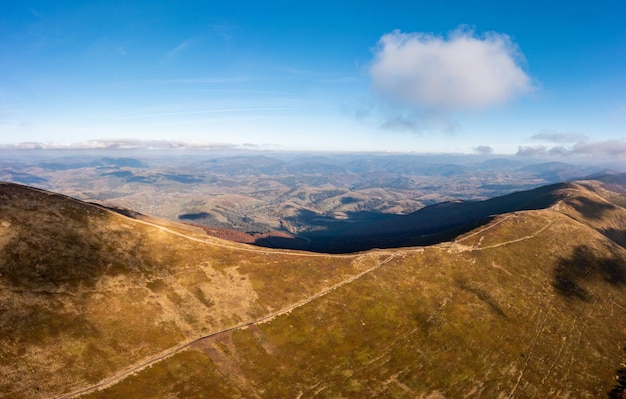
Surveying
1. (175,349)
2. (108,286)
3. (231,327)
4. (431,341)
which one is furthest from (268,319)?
(431,341)

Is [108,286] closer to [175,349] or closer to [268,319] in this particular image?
[175,349]

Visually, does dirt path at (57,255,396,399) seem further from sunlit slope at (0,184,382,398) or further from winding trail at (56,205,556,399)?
sunlit slope at (0,184,382,398)

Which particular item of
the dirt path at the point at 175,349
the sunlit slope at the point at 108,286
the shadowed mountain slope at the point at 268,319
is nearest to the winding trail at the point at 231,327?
the dirt path at the point at 175,349

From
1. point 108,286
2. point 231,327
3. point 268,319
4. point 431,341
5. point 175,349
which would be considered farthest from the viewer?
point 431,341

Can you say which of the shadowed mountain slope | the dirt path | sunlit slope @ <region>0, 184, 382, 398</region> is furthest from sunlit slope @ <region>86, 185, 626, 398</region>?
sunlit slope @ <region>0, 184, 382, 398</region>

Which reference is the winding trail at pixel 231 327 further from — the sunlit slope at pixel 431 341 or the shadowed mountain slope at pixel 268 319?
the sunlit slope at pixel 431 341
